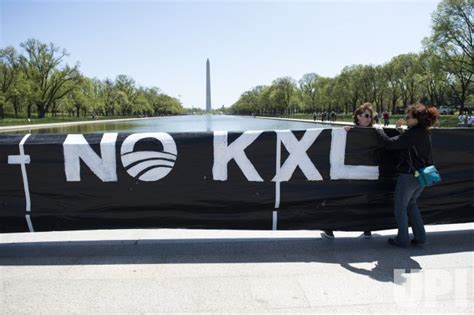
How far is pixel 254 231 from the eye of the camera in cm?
526

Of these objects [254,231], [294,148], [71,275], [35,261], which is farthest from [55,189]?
[294,148]

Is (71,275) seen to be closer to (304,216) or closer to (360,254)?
(304,216)

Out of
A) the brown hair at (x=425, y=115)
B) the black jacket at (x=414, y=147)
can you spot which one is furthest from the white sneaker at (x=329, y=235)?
the brown hair at (x=425, y=115)

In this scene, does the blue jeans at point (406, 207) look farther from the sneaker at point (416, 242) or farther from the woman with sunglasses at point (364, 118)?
the woman with sunglasses at point (364, 118)

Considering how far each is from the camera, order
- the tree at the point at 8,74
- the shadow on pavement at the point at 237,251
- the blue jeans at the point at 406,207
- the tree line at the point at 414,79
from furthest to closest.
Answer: the tree at the point at 8,74 < the tree line at the point at 414,79 < the blue jeans at the point at 406,207 < the shadow on pavement at the point at 237,251

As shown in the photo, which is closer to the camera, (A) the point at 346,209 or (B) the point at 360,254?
(B) the point at 360,254

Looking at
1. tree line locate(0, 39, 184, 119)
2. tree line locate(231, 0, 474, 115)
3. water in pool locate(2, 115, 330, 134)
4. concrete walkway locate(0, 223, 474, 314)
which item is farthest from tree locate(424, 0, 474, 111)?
tree line locate(0, 39, 184, 119)

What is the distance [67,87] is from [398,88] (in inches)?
2563

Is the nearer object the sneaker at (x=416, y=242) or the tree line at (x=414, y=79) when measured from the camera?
the sneaker at (x=416, y=242)

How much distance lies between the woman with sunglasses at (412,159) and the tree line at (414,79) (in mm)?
45571

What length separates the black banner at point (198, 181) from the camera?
473 centimetres

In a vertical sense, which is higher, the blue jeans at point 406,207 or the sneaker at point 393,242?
the blue jeans at point 406,207

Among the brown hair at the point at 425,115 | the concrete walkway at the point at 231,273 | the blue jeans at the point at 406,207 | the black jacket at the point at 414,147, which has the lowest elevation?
the concrete walkway at the point at 231,273

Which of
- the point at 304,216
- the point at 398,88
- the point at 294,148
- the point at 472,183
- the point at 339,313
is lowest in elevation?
the point at 339,313
